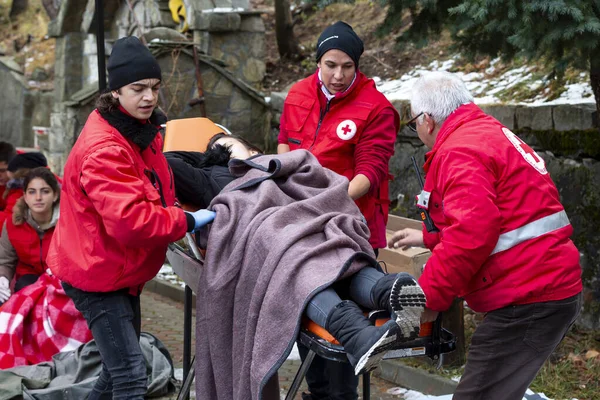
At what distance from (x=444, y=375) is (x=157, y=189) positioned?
8.67 feet

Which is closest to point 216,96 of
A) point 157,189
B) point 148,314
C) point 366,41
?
point 366,41

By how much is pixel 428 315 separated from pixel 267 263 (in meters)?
0.67

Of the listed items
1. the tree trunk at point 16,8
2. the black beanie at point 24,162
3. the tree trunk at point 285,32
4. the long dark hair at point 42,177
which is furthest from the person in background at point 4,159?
the tree trunk at point 16,8

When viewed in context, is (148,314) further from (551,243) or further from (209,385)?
(551,243)

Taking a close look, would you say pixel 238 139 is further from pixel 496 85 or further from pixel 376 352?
pixel 496 85

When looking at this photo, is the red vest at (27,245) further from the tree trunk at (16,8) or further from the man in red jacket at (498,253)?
the tree trunk at (16,8)

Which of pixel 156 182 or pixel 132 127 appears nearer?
pixel 132 127

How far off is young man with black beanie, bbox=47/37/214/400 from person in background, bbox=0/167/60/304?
2159 millimetres

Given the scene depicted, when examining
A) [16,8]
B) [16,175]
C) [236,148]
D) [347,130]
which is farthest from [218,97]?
[16,8]

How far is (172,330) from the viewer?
7621 mm

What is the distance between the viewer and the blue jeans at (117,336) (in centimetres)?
421

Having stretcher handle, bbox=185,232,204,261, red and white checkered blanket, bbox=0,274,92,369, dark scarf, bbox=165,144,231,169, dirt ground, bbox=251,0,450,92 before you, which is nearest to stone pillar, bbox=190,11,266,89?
dirt ground, bbox=251,0,450,92

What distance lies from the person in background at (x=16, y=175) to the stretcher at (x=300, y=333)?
161 centimetres

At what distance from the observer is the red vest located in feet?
21.0
